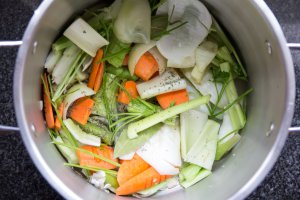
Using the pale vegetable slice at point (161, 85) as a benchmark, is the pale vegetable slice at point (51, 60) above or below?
above

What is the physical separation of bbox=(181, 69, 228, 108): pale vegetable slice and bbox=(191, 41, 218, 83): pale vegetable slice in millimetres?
22

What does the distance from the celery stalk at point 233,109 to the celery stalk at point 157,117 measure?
0.08 m

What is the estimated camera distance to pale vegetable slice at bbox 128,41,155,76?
3.25 feet

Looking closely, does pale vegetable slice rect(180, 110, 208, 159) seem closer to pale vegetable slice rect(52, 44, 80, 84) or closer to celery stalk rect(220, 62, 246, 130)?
celery stalk rect(220, 62, 246, 130)

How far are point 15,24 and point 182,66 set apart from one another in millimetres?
414

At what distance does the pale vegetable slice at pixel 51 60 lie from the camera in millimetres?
953

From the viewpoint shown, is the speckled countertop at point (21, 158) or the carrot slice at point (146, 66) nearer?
the carrot slice at point (146, 66)

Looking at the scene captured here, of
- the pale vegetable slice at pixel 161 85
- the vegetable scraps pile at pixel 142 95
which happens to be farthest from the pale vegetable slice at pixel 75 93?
the pale vegetable slice at pixel 161 85

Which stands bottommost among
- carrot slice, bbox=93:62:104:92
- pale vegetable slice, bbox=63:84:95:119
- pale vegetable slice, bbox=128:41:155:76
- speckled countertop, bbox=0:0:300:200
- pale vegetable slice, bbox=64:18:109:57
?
speckled countertop, bbox=0:0:300:200

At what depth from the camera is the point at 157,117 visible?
98 cm

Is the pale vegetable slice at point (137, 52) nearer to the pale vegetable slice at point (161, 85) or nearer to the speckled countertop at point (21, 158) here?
the pale vegetable slice at point (161, 85)

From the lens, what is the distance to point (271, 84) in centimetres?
90

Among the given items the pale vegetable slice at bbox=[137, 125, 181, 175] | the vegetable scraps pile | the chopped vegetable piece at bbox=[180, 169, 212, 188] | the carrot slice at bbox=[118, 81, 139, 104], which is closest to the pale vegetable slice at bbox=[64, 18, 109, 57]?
the vegetable scraps pile

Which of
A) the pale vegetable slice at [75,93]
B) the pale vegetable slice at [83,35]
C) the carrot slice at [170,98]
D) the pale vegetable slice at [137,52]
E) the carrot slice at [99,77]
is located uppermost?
the pale vegetable slice at [83,35]
